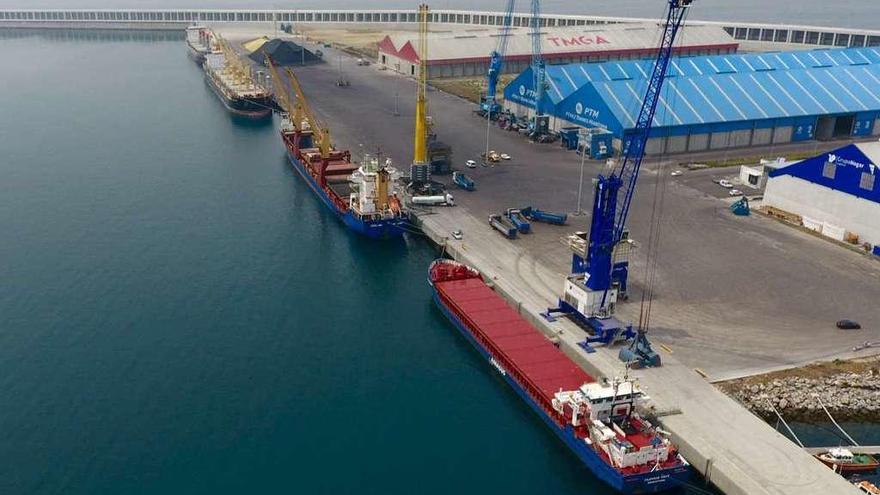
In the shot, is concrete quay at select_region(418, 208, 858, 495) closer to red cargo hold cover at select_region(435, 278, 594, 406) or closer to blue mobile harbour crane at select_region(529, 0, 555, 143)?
red cargo hold cover at select_region(435, 278, 594, 406)

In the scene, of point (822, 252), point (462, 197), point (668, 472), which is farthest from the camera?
point (462, 197)

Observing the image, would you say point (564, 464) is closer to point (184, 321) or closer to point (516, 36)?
point (184, 321)

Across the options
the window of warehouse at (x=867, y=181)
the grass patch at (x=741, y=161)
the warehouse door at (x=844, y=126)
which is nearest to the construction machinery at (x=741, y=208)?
the window of warehouse at (x=867, y=181)

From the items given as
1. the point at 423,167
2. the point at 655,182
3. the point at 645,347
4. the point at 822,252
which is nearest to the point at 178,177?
the point at 423,167

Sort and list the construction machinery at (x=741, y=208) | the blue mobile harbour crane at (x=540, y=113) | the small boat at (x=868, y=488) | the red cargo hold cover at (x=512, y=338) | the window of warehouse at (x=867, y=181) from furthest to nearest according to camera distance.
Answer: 1. the blue mobile harbour crane at (x=540, y=113)
2. the construction machinery at (x=741, y=208)
3. the window of warehouse at (x=867, y=181)
4. the red cargo hold cover at (x=512, y=338)
5. the small boat at (x=868, y=488)

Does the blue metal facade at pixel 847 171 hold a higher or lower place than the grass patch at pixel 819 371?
higher

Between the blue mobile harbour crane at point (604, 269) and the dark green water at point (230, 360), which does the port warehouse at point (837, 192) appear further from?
the dark green water at point (230, 360)
